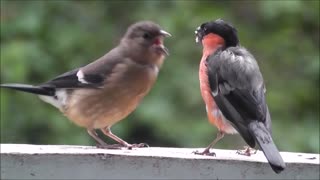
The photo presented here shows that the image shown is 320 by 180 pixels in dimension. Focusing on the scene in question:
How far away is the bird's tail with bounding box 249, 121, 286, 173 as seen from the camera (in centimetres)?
319

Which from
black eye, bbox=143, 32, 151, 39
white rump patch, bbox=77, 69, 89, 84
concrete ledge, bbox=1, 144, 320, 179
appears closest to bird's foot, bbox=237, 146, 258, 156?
concrete ledge, bbox=1, 144, 320, 179

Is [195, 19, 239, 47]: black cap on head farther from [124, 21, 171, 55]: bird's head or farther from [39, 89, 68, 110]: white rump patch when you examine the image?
[39, 89, 68, 110]: white rump patch

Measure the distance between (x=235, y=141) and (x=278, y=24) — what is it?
0.91m

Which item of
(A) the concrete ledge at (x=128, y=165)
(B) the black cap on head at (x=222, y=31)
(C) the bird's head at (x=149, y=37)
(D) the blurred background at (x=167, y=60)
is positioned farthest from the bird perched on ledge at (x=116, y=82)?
(D) the blurred background at (x=167, y=60)

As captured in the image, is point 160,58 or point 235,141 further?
point 235,141

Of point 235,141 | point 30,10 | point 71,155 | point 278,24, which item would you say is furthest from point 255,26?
point 71,155

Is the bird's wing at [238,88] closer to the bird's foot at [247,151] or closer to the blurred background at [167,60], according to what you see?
the bird's foot at [247,151]

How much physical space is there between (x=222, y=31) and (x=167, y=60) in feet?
5.21

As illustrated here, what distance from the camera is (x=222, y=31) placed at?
4051 mm

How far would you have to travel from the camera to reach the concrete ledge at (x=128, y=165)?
123 inches

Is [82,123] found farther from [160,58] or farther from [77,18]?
[77,18]

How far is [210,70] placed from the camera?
393cm

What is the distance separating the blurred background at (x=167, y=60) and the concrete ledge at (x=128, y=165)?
199 cm

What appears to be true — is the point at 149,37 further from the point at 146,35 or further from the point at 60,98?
the point at 60,98
